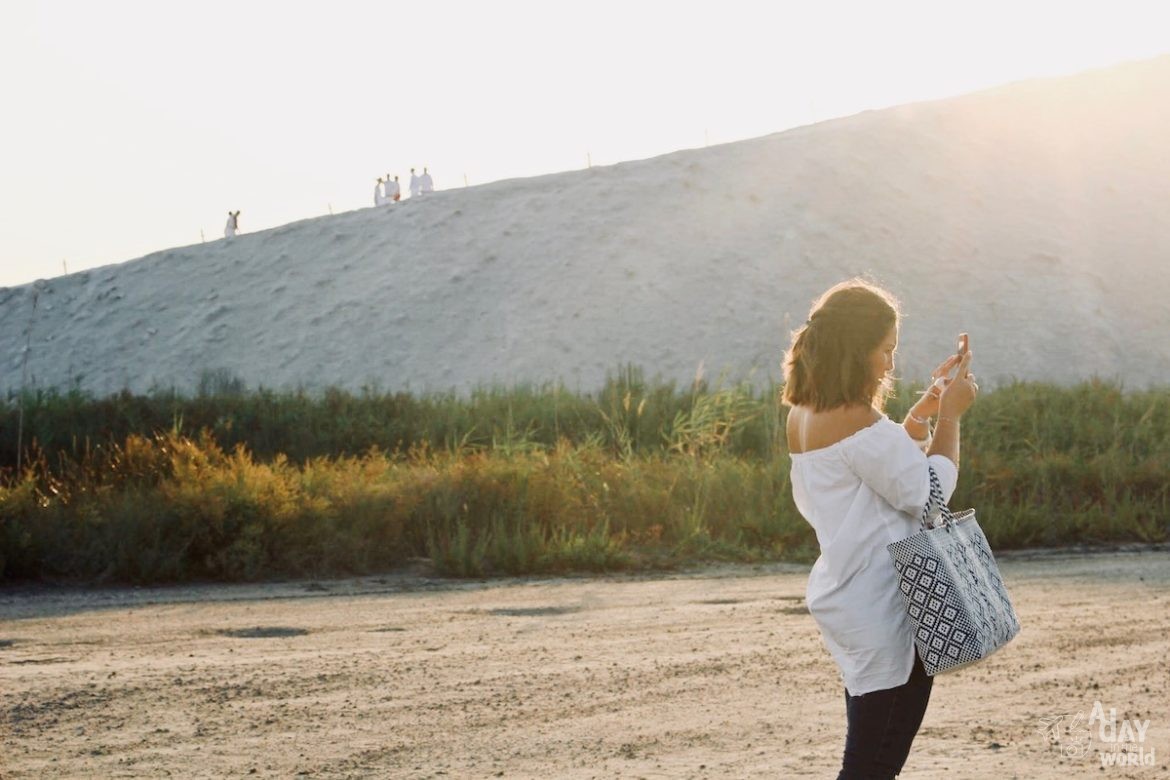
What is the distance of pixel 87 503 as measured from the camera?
13.4 m

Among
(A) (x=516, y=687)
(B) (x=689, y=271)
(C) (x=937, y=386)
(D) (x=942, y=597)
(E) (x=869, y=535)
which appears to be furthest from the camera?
(B) (x=689, y=271)

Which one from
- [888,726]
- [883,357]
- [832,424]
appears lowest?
[888,726]

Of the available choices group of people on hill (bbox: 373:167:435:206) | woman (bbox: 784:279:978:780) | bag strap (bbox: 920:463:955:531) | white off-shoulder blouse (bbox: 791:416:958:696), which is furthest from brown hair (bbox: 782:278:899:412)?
group of people on hill (bbox: 373:167:435:206)

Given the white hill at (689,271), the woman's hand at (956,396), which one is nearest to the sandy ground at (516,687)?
the woman's hand at (956,396)

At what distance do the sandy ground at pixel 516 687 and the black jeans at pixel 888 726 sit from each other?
74.9 inches

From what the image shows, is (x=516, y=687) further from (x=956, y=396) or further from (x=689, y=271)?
(x=689, y=271)

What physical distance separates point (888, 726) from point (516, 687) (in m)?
3.84

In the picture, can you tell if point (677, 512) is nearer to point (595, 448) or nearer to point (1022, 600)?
point (595, 448)

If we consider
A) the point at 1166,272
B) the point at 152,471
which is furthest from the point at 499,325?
the point at 152,471

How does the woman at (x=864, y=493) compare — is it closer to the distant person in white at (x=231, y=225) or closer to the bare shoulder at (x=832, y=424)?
the bare shoulder at (x=832, y=424)

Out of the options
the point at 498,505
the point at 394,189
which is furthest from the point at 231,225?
the point at 498,505

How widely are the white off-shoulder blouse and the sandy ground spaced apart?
6.60ft

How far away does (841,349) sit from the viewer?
388 centimetres

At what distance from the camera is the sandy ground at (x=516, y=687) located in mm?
5945
